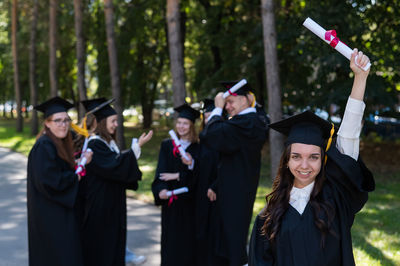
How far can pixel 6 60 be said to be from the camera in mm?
32375

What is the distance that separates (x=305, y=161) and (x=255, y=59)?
35.3 feet

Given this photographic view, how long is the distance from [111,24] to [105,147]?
9593 mm

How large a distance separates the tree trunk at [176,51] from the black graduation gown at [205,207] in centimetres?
420

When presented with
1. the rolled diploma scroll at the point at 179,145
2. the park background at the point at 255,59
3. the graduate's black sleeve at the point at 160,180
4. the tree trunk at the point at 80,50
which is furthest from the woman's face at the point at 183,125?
the tree trunk at the point at 80,50

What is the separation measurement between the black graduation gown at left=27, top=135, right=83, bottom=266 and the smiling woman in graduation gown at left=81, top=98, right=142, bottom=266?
2.10 feet

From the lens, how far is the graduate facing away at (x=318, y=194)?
271 cm

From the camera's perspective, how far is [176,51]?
9891mm

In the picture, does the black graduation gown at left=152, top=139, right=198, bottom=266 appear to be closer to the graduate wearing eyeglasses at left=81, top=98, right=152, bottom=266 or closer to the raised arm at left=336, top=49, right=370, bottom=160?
the graduate wearing eyeglasses at left=81, top=98, right=152, bottom=266

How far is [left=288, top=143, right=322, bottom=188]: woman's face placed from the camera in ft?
9.08

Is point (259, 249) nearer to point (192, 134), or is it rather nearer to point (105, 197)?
point (105, 197)

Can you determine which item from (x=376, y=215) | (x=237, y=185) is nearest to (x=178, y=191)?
(x=237, y=185)

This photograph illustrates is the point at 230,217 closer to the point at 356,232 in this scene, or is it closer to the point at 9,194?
the point at 356,232

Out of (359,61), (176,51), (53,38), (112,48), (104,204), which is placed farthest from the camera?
(53,38)

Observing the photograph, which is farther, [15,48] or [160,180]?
[15,48]
